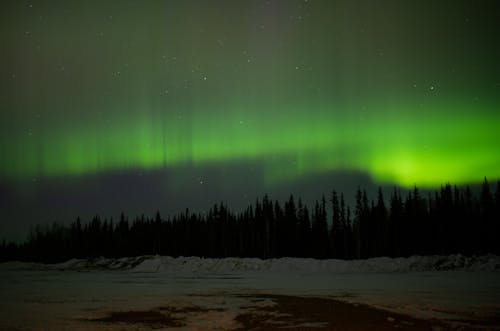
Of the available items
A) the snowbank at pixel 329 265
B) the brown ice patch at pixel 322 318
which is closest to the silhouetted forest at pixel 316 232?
the snowbank at pixel 329 265

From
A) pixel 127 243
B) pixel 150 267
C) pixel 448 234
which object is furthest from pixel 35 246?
pixel 448 234

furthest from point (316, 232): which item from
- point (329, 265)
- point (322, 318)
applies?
point (322, 318)

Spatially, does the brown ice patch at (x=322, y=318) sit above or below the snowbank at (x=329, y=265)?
above

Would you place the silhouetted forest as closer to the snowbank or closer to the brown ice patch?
the snowbank

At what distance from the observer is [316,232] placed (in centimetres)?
10075

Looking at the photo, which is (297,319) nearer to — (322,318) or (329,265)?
(322,318)

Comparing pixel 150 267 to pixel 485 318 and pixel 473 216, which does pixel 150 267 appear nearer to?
pixel 473 216

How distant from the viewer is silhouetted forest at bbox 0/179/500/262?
8162 centimetres

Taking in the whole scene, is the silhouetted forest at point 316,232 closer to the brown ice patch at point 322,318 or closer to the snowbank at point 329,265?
the snowbank at point 329,265

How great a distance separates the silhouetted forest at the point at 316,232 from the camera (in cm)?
8162

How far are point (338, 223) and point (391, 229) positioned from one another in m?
12.5

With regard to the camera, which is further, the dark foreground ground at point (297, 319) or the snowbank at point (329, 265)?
the snowbank at point (329, 265)

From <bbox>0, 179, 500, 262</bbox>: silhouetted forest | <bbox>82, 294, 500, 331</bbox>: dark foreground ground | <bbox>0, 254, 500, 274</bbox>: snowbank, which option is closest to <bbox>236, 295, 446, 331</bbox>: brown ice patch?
<bbox>82, 294, 500, 331</bbox>: dark foreground ground

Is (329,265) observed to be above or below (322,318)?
below
